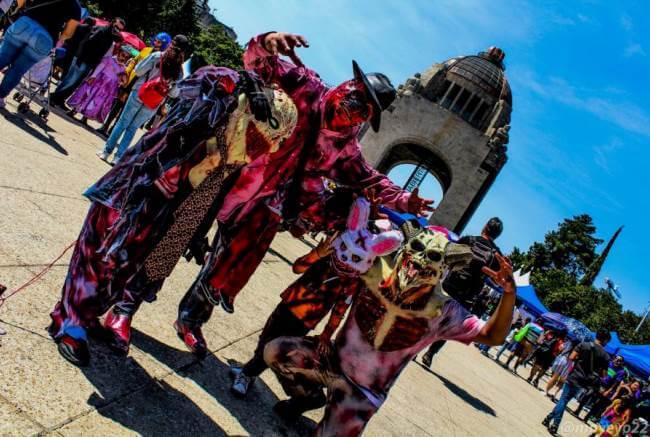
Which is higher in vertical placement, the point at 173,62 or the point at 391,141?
the point at 391,141

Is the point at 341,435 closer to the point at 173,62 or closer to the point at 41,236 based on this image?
the point at 41,236

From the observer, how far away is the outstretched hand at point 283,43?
2643 millimetres

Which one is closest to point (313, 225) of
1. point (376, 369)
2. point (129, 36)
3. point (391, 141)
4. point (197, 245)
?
point (197, 245)

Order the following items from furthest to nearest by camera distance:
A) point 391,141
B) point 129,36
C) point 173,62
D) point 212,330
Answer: point 391,141
point 129,36
point 173,62
point 212,330

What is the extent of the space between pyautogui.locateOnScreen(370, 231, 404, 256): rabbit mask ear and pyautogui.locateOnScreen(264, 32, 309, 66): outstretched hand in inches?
44.4

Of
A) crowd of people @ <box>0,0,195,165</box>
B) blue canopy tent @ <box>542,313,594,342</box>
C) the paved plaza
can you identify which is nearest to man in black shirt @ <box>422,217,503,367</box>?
the paved plaza

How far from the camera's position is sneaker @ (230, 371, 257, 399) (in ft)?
9.21

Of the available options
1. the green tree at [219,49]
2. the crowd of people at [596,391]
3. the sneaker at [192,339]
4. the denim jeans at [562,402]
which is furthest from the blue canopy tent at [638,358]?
the green tree at [219,49]

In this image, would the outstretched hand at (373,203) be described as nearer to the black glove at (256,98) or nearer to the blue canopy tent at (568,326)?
the black glove at (256,98)

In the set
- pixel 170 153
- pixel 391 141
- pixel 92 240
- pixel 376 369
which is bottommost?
pixel 92 240

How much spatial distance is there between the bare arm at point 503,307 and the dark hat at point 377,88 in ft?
3.40

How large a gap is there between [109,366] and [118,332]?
6.9 inches

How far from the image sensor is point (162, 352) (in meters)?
2.74

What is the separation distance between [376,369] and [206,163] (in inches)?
54.4
